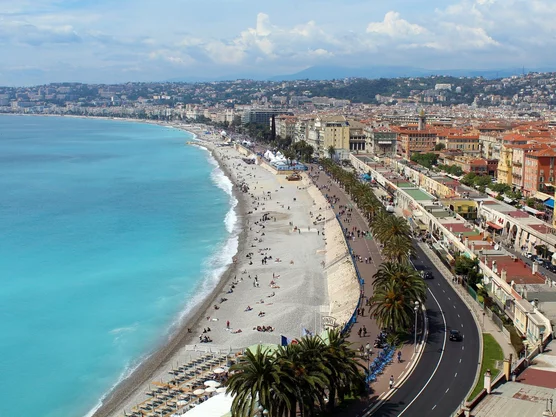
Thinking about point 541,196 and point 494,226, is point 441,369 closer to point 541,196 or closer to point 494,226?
point 494,226

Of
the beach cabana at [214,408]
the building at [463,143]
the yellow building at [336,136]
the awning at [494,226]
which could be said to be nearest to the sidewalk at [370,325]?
the beach cabana at [214,408]

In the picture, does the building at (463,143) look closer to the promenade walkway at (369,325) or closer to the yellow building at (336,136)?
the yellow building at (336,136)

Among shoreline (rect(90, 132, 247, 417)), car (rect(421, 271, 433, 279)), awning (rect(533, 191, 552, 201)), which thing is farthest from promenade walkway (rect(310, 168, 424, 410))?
awning (rect(533, 191, 552, 201))

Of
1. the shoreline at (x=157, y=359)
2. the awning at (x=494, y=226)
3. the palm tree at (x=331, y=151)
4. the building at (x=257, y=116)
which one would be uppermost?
the building at (x=257, y=116)

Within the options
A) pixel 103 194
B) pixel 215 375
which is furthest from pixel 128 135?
pixel 215 375

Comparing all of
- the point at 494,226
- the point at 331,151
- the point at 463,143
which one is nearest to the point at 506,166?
the point at 494,226

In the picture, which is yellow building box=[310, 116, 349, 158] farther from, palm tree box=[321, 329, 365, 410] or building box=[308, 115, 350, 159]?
palm tree box=[321, 329, 365, 410]

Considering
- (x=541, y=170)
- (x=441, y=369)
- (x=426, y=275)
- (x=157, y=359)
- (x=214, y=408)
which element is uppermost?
(x=541, y=170)
